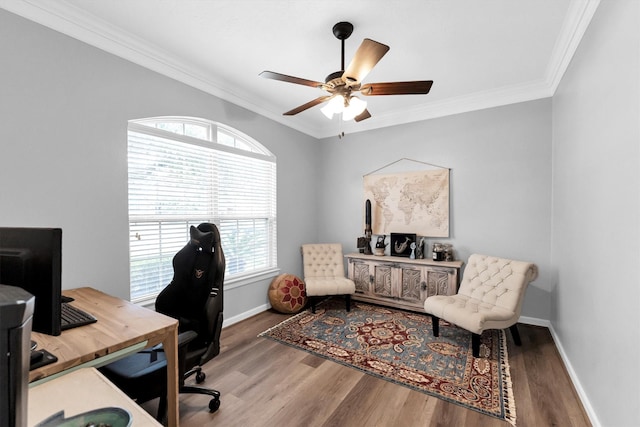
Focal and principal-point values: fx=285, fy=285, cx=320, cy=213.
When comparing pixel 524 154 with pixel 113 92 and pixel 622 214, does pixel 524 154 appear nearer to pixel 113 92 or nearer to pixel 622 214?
pixel 622 214

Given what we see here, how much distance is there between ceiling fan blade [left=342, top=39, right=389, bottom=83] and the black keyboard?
2.10 metres

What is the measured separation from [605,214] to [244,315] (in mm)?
3463

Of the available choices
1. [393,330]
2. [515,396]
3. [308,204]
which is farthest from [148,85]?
[515,396]

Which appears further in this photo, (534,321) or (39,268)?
(534,321)

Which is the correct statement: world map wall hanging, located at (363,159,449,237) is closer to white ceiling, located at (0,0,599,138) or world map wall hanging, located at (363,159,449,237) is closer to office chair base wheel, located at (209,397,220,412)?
white ceiling, located at (0,0,599,138)

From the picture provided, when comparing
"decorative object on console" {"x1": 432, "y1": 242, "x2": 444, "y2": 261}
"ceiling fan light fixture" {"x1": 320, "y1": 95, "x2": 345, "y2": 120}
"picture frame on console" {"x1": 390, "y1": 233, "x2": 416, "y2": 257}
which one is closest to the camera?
"ceiling fan light fixture" {"x1": 320, "y1": 95, "x2": 345, "y2": 120}

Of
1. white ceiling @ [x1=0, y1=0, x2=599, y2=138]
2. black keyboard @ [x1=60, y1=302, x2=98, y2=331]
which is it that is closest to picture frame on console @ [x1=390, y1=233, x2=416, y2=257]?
white ceiling @ [x1=0, y1=0, x2=599, y2=138]

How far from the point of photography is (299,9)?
207 cm

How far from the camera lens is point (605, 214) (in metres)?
1.71

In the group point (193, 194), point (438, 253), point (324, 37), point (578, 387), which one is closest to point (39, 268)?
point (193, 194)

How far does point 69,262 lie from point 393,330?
306 centimetres

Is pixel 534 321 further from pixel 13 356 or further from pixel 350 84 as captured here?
pixel 13 356

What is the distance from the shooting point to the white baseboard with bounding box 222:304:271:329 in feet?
11.0

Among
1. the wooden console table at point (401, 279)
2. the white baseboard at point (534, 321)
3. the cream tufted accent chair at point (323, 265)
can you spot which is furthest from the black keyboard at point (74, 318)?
the white baseboard at point (534, 321)
